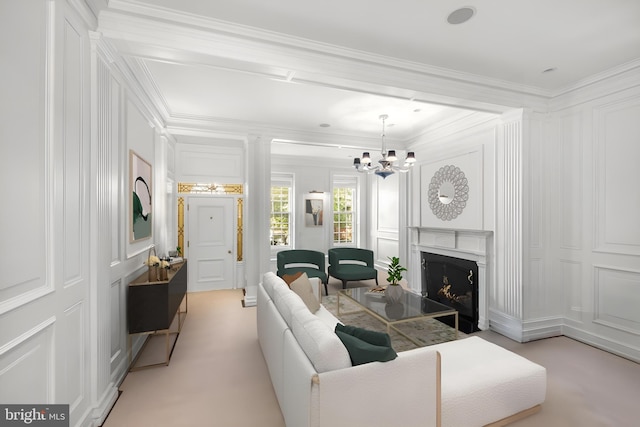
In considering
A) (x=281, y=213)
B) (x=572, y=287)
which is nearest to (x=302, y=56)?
(x=572, y=287)

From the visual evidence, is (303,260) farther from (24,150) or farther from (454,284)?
(24,150)

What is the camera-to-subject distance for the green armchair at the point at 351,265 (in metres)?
5.37

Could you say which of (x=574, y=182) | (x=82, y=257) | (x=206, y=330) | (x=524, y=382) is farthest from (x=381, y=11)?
(x=206, y=330)

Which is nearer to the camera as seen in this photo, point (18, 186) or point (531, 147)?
point (18, 186)

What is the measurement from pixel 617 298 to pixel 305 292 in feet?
10.9

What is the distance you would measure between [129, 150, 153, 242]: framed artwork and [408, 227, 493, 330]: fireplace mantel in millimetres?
4148

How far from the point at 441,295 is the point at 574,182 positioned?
2.33m

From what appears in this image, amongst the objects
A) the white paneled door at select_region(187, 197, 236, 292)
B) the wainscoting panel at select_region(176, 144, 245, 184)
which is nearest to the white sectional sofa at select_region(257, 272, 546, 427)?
the white paneled door at select_region(187, 197, 236, 292)

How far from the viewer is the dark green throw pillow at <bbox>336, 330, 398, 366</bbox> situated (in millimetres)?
1604

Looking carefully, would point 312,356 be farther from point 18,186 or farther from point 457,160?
point 457,160

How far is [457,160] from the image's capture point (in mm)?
4395

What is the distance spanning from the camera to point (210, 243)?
5547mm

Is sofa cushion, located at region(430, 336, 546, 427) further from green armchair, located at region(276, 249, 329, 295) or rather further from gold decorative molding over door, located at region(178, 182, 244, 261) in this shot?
gold decorative molding over door, located at region(178, 182, 244, 261)

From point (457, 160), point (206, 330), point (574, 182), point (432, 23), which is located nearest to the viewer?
point (432, 23)
